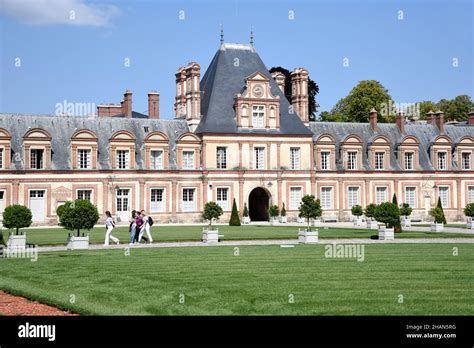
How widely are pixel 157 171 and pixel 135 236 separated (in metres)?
21.5

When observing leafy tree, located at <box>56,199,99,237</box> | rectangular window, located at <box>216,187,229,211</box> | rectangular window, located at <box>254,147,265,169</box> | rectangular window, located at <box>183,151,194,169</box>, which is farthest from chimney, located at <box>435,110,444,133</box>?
leafy tree, located at <box>56,199,99,237</box>

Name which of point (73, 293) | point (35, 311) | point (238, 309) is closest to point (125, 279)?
point (73, 293)

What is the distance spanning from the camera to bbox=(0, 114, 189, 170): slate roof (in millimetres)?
48188

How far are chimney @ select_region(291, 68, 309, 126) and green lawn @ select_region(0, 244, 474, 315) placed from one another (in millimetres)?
33509

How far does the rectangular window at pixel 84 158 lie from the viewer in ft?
161

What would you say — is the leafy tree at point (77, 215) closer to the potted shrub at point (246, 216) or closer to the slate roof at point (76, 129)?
the slate roof at point (76, 129)

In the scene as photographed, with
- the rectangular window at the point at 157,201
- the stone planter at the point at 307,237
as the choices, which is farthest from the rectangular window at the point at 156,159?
the stone planter at the point at 307,237

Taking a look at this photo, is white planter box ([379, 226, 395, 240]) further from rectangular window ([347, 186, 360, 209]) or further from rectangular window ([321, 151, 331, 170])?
rectangular window ([347, 186, 360, 209])

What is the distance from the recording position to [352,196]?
56750 millimetres

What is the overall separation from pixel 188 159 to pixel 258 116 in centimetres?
622

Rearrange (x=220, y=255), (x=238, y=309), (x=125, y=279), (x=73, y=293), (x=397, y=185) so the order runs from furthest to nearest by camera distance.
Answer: (x=397, y=185)
(x=220, y=255)
(x=125, y=279)
(x=73, y=293)
(x=238, y=309)

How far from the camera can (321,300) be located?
44.7ft
